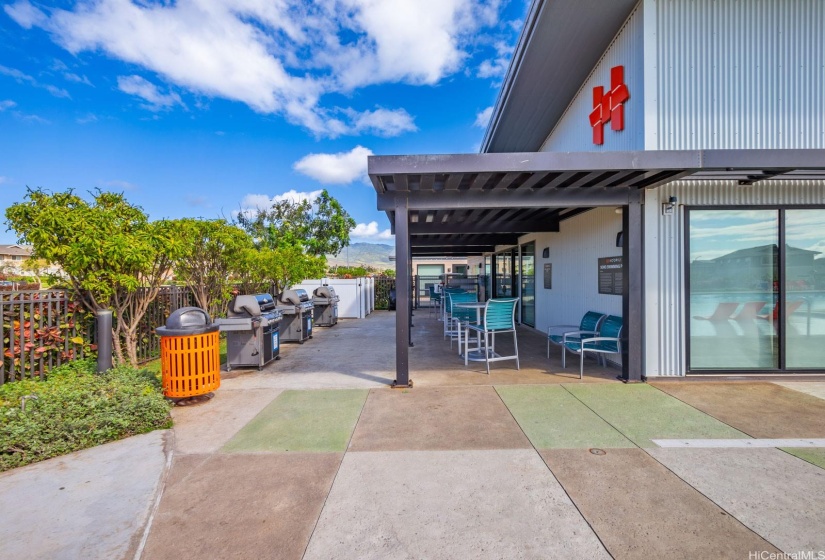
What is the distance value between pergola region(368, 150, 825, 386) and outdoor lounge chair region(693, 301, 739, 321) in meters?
1.05

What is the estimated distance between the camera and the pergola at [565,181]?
4328 mm

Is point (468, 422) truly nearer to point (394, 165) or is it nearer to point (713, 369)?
point (394, 165)

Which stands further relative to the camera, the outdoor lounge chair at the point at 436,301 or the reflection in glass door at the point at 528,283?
the outdoor lounge chair at the point at 436,301

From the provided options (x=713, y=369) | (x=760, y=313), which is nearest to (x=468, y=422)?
(x=713, y=369)

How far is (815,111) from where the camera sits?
544cm

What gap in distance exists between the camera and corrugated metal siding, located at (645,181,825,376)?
5.31 metres

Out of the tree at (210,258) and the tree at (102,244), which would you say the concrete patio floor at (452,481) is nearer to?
the tree at (102,244)

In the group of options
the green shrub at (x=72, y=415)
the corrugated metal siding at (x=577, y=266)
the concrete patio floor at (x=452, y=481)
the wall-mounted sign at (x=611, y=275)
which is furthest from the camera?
the corrugated metal siding at (x=577, y=266)

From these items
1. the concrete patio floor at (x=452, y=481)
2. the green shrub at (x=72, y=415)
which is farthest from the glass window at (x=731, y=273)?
the green shrub at (x=72, y=415)

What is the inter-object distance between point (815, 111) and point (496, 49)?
8537mm

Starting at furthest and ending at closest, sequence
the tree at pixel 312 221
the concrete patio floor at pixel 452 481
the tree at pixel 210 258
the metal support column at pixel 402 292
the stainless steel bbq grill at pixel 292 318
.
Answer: the tree at pixel 312 221 < the stainless steel bbq grill at pixel 292 318 < the tree at pixel 210 258 < the metal support column at pixel 402 292 < the concrete patio floor at pixel 452 481

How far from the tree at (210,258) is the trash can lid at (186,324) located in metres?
2.20

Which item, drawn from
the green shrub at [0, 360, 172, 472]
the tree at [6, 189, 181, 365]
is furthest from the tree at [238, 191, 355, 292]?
the green shrub at [0, 360, 172, 472]

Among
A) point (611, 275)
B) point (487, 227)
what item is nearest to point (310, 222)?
point (487, 227)
